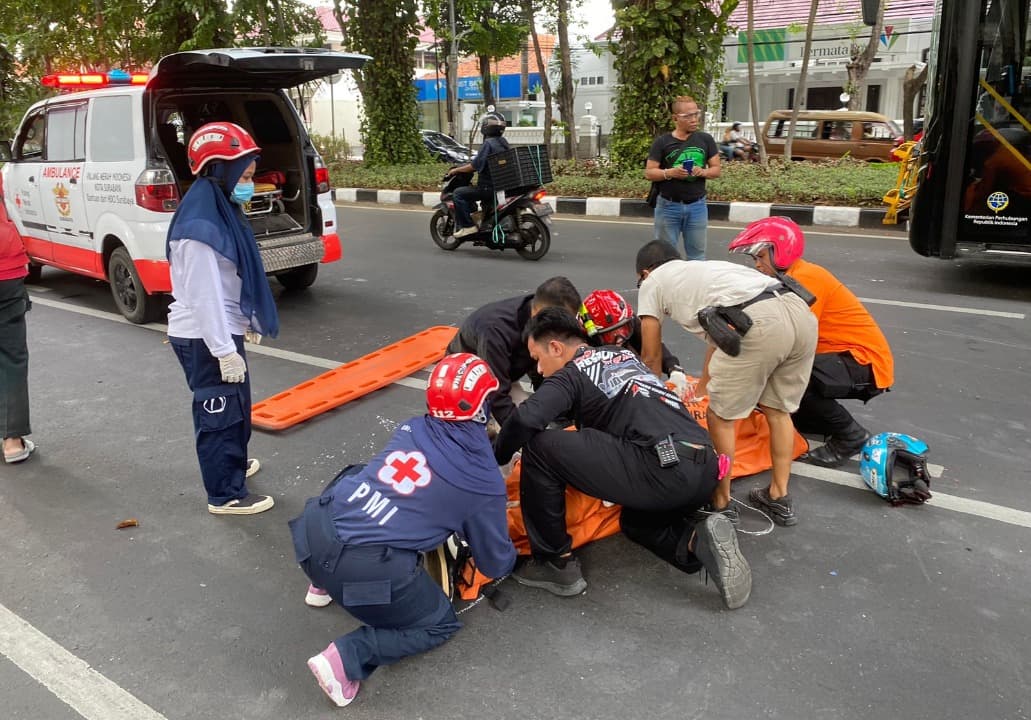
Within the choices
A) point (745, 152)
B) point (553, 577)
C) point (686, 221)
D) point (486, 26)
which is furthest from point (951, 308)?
point (486, 26)

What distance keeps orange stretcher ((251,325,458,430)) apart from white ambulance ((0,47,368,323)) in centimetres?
147

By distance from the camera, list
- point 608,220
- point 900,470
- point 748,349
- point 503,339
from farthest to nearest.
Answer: point 608,220
point 503,339
point 900,470
point 748,349

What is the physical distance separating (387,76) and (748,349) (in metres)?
14.7

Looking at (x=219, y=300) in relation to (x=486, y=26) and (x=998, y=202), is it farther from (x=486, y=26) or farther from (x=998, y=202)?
(x=486, y=26)

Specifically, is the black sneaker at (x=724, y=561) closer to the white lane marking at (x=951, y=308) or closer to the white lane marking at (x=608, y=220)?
the white lane marking at (x=951, y=308)

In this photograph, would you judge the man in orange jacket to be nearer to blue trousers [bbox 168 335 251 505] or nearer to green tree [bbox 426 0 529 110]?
blue trousers [bbox 168 335 251 505]

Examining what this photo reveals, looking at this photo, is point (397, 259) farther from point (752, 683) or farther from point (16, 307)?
point (752, 683)

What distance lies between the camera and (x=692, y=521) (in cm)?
308

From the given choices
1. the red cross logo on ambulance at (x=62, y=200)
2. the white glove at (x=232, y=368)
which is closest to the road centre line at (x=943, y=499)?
the white glove at (x=232, y=368)

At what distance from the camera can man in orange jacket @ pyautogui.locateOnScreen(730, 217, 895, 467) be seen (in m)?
3.79

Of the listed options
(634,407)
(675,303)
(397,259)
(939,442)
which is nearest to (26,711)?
(634,407)

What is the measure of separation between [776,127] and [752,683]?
55.2 ft

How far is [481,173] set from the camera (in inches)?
350

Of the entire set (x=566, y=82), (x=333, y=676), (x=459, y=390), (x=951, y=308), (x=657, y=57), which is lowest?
(x=333, y=676)
